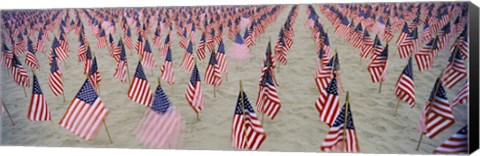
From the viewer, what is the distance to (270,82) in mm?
9203

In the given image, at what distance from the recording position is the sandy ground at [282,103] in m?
9.39

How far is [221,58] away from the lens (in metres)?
11.1

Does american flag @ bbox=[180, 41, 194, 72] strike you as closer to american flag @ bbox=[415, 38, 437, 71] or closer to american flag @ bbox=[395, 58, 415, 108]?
american flag @ bbox=[395, 58, 415, 108]

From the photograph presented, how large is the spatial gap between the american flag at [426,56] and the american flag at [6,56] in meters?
9.11

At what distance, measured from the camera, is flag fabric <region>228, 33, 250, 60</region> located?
36.9 feet

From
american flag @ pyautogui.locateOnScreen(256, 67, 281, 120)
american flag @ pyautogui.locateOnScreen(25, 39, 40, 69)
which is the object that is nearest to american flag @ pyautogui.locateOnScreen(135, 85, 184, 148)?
american flag @ pyautogui.locateOnScreen(256, 67, 281, 120)

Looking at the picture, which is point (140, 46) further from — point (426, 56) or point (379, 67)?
point (426, 56)

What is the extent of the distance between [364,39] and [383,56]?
71 cm

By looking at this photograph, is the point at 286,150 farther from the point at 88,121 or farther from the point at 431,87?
the point at 88,121

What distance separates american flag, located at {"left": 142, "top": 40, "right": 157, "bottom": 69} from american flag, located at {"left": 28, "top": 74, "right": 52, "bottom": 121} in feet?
8.24

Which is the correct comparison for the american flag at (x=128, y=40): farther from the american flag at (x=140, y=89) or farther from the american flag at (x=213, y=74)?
the american flag at (x=213, y=74)

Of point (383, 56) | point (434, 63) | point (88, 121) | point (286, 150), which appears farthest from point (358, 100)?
point (88, 121)

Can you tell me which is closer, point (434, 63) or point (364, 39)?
point (434, 63)

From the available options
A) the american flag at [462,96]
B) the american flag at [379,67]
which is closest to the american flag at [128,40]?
the american flag at [379,67]
